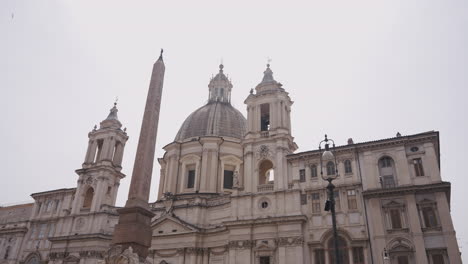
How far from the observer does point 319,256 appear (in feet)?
97.1

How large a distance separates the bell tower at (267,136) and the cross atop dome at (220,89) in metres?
12.8

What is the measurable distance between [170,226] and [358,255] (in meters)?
18.5

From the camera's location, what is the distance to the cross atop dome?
174 feet

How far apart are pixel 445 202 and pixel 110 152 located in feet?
117

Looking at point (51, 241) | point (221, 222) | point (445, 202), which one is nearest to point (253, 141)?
point (221, 222)

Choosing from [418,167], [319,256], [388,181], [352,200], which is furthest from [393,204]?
[319,256]

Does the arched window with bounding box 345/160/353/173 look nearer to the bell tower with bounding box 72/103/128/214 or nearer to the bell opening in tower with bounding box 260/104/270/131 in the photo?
the bell opening in tower with bounding box 260/104/270/131

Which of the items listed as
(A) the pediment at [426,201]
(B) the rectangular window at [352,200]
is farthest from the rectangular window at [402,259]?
(B) the rectangular window at [352,200]

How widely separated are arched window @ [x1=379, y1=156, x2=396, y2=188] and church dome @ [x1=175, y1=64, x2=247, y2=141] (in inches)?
774

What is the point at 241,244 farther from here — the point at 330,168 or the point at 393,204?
the point at 393,204

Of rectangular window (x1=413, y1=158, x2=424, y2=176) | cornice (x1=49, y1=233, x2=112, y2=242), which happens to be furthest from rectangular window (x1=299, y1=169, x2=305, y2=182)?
cornice (x1=49, y1=233, x2=112, y2=242)

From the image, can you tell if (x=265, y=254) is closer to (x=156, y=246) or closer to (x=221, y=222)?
(x=221, y=222)

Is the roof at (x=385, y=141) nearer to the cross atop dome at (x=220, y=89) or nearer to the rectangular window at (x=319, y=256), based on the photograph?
the rectangular window at (x=319, y=256)

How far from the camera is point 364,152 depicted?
3119 cm
